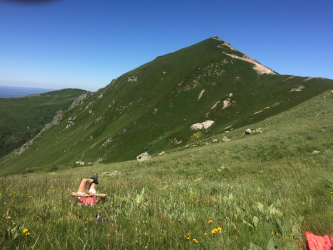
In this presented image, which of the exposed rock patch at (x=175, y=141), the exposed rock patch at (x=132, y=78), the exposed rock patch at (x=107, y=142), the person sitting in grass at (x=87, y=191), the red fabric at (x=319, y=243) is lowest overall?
the exposed rock patch at (x=107, y=142)

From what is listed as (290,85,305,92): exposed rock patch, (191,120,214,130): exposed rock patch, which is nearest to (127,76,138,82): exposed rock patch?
(191,120,214,130): exposed rock patch

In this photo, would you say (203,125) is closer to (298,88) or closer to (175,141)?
(175,141)

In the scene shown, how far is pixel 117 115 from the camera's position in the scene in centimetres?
9444

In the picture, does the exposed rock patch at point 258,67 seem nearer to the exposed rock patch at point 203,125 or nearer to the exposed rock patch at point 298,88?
the exposed rock patch at point 298,88

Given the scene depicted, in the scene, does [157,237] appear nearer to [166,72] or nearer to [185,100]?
[185,100]

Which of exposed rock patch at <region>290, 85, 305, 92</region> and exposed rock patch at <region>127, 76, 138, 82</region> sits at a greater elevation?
exposed rock patch at <region>127, 76, 138, 82</region>

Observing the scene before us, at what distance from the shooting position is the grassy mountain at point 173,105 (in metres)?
61.4

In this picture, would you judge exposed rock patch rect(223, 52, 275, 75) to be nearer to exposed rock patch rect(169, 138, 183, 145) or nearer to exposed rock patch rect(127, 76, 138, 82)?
exposed rock patch rect(169, 138, 183, 145)

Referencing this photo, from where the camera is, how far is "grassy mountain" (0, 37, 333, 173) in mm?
61406

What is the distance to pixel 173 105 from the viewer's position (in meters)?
82.2

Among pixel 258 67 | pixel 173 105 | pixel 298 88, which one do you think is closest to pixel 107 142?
pixel 173 105

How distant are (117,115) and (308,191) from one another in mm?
94899

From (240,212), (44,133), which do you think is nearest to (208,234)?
(240,212)

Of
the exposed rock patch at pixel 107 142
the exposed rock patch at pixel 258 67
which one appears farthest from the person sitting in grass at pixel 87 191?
the exposed rock patch at pixel 258 67
